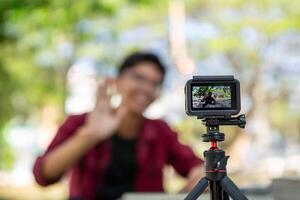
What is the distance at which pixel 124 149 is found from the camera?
A: 260 centimetres

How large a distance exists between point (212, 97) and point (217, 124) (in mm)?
57

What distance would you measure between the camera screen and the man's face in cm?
143

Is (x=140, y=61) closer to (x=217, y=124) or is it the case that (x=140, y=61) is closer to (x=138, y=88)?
(x=138, y=88)

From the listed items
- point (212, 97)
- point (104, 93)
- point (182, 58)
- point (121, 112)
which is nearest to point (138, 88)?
point (121, 112)

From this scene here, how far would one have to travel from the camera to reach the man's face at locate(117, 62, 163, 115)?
2525mm

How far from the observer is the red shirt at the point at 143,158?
8.11ft

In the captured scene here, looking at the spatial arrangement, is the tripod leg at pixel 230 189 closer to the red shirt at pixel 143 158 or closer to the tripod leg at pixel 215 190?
the tripod leg at pixel 215 190

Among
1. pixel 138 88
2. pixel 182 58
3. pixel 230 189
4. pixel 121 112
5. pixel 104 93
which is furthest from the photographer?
pixel 182 58

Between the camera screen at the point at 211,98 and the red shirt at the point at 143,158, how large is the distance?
134 cm

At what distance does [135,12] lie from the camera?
52.6 ft

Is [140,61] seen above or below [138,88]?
above

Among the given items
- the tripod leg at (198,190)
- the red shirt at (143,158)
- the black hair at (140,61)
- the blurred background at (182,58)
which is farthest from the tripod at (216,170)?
the blurred background at (182,58)

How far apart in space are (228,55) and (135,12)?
255 centimetres

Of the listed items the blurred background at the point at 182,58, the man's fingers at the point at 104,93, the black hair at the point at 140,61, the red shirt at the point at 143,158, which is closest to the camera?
the man's fingers at the point at 104,93
